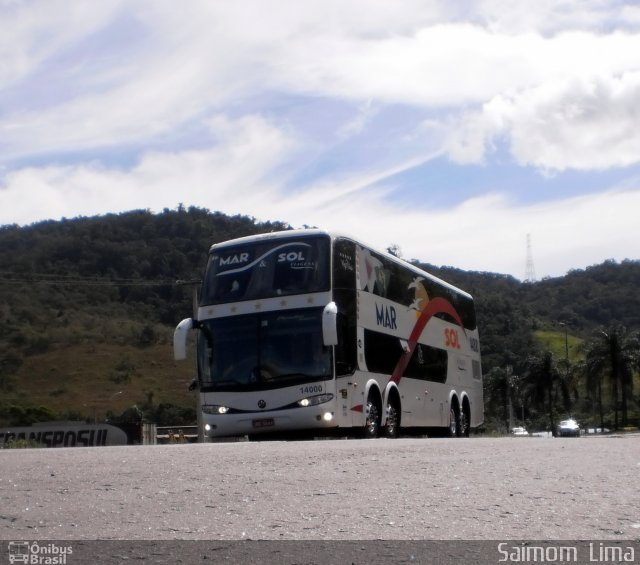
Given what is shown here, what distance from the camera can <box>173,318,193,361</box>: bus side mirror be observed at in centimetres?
1848

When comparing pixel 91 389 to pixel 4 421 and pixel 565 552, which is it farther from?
pixel 565 552

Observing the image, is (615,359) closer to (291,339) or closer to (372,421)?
(372,421)

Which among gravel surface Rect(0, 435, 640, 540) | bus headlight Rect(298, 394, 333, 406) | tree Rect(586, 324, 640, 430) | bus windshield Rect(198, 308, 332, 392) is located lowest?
gravel surface Rect(0, 435, 640, 540)

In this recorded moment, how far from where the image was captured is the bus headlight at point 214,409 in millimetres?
18547

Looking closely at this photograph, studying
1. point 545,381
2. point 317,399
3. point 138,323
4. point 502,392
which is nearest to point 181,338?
point 317,399

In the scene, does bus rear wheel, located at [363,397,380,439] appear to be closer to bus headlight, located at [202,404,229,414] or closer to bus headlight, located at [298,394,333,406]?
bus headlight, located at [298,394,333,406]

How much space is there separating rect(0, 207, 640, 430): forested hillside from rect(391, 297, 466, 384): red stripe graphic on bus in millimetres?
34834

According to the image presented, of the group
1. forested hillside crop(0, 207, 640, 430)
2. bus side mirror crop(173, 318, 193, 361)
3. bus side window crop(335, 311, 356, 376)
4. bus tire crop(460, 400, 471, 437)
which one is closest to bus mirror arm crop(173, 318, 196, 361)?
bus side mirror crop(173, 318, 193, 361)

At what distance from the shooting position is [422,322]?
23.6m

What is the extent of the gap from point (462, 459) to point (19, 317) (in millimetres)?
77402

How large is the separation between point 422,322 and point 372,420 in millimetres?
4602

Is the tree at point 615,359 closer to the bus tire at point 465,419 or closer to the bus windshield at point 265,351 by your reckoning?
the bus tire at point 465,419

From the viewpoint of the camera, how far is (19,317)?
8356 cm

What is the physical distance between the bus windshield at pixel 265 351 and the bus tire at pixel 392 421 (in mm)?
2924
